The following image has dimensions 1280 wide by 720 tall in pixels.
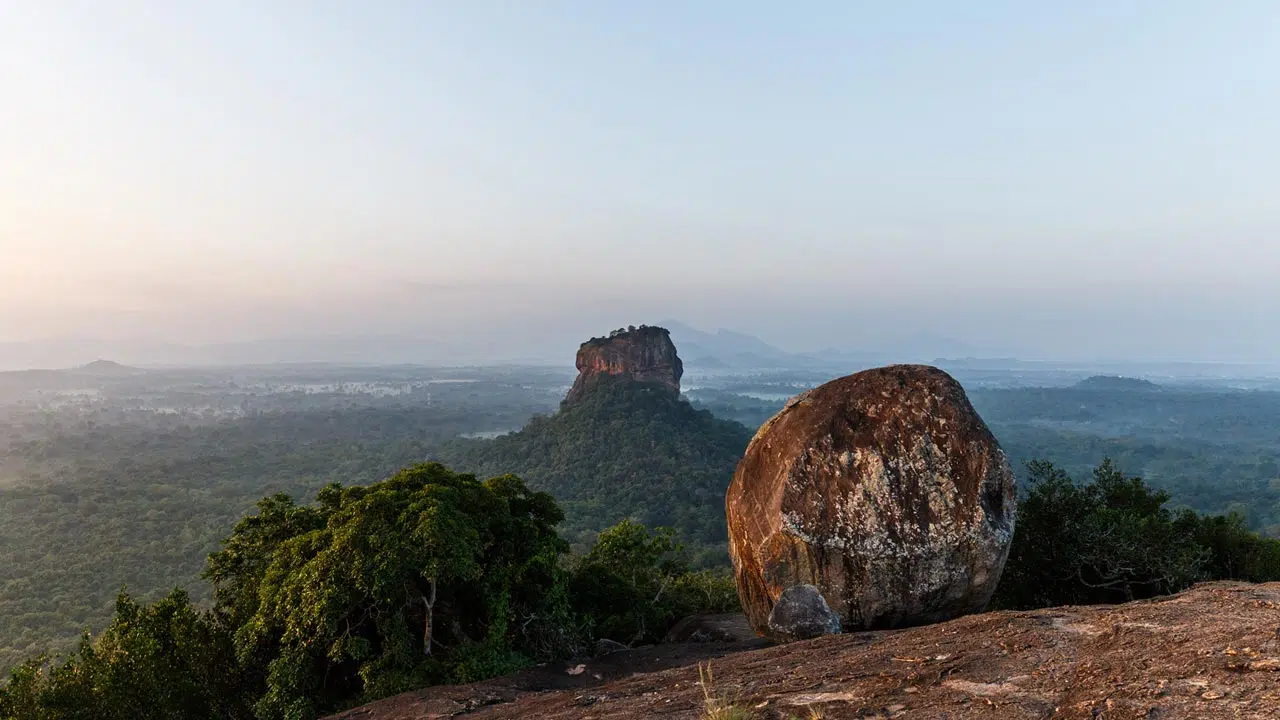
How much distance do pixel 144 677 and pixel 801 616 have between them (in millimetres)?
14287

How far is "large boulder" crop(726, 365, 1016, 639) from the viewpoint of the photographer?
12398 mm

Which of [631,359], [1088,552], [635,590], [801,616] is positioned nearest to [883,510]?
[801,616]

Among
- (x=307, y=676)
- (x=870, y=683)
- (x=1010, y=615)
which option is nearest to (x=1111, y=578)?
(x=1010, y=615)

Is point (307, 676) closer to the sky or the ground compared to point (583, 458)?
closer to the sky

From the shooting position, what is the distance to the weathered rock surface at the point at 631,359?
106 meters

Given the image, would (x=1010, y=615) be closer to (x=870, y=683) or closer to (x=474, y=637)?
(x=870, y=683)

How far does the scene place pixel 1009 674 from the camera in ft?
20.9

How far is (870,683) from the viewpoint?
22.1 feet

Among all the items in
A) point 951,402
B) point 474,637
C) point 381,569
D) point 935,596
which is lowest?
point 474,637

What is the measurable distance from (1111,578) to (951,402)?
822 cm

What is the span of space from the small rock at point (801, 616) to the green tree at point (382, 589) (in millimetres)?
5841

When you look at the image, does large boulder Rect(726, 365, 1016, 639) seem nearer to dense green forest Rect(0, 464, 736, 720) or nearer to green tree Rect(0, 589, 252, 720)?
dense green forest Rect(0, 464, 736, 720)

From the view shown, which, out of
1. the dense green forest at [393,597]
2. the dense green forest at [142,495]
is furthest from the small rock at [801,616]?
the dense green forest at [142,495]

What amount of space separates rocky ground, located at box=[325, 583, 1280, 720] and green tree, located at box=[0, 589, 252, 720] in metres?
6.32
